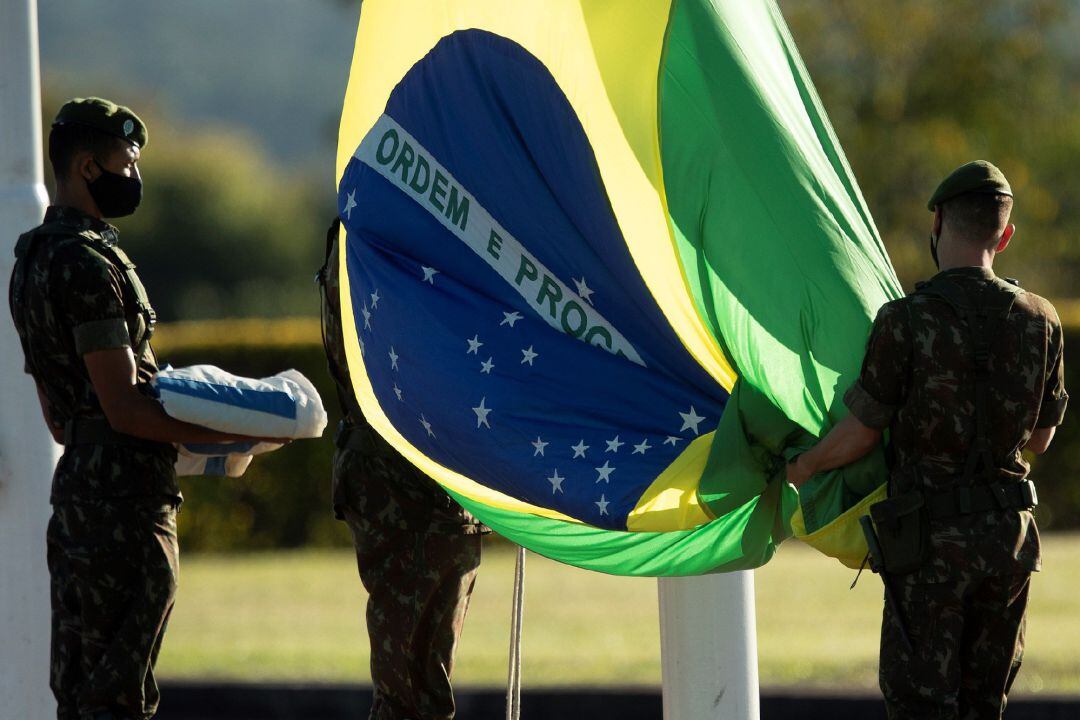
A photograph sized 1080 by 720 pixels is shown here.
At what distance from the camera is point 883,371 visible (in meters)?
4.41

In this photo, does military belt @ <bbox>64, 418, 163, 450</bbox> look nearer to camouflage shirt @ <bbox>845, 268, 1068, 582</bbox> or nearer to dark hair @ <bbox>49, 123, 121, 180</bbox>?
dark hair @ <bbox>49, 123, 121, 180</bbox>

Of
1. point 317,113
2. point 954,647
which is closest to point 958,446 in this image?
point 954,647

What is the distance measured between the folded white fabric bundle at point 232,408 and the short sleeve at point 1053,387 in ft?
6.95

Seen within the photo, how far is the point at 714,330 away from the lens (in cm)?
465

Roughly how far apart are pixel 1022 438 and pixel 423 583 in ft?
6.13

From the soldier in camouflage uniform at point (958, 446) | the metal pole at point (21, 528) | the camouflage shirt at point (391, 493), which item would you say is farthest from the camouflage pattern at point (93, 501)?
the soldier in camouflage uniform at point (958, 446)

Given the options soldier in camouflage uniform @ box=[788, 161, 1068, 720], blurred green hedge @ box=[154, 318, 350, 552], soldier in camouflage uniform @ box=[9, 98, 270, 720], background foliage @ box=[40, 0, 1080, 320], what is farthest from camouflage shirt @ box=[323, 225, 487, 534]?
background foliage @ box=[40, 0, 1080, 320]

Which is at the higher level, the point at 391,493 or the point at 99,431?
the point at 99,431

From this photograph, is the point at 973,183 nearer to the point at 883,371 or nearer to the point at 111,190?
the point at 883,371

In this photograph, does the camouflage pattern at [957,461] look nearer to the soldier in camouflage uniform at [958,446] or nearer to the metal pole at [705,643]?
the soldier in camouflage uniform at [958,446]

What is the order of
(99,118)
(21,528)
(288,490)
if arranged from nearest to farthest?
(99,118), (21,528), (288,490)

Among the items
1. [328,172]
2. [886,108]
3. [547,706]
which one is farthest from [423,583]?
[328,172]

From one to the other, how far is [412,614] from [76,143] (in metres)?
1.77

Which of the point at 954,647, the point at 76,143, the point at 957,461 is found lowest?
the point at 954,647
